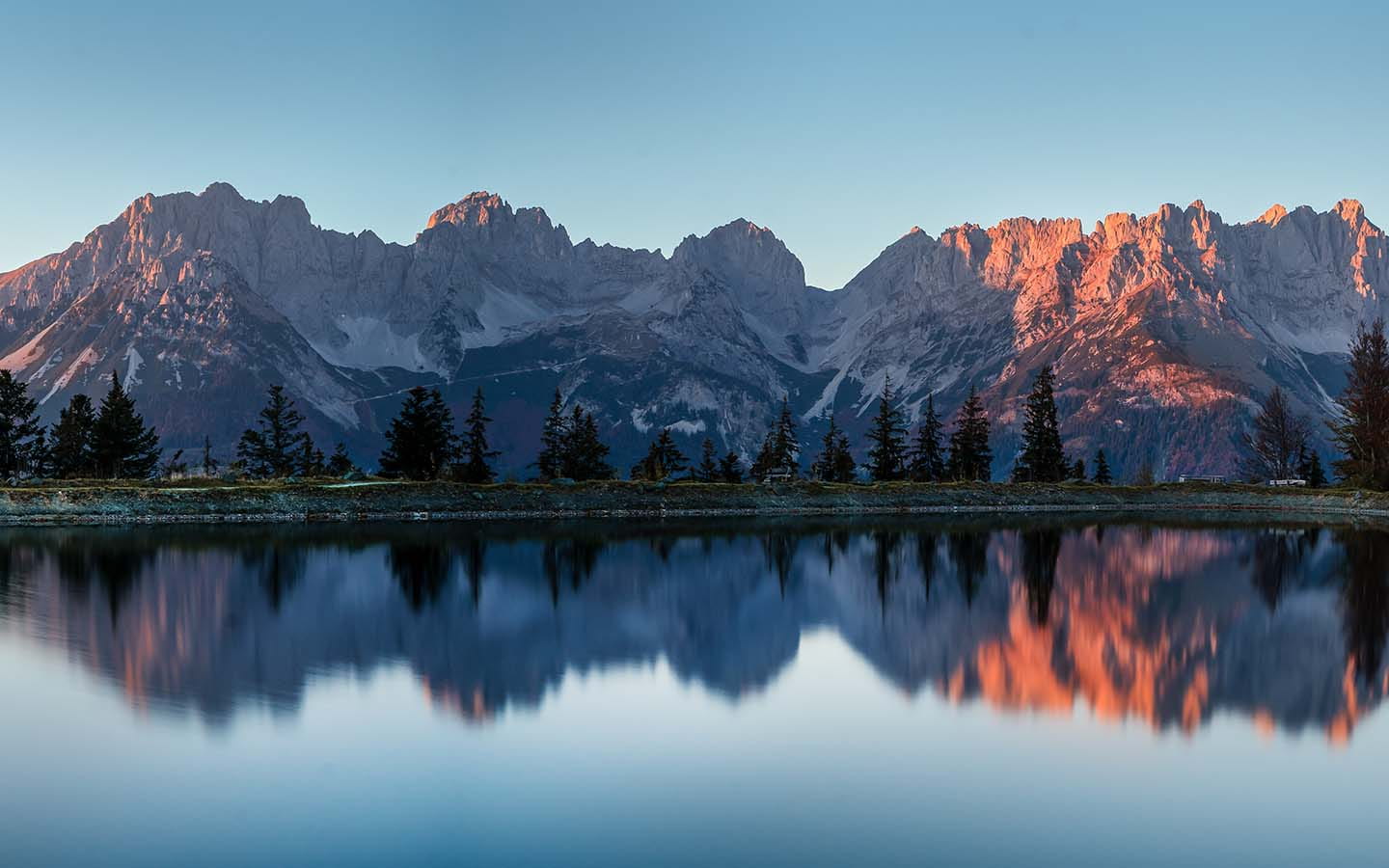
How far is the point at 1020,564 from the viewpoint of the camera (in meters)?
A: 64.2

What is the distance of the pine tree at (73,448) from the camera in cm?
11038

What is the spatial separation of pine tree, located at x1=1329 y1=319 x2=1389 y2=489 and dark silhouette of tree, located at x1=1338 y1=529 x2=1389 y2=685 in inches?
2128

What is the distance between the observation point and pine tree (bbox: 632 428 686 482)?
12965 centimetres

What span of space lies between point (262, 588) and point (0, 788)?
93.4 feet

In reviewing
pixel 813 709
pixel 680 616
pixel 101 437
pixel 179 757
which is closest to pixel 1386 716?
pixel 813 709

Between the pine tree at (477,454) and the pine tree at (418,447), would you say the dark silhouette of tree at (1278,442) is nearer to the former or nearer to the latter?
the pine tree at (477,454)

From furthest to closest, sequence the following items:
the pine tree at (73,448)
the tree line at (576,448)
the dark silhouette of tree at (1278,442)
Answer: the dark silhouette of tree at (1278,442) < the tree line at (576,448) < the pine tree at (73,448)

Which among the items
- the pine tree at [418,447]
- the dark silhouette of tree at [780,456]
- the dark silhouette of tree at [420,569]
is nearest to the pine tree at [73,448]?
the pine tree at [418,447]

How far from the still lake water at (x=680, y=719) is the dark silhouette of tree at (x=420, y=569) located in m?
0.37

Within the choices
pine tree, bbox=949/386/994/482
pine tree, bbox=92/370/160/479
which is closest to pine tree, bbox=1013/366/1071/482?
pine tree, bbox=949/386/994/482

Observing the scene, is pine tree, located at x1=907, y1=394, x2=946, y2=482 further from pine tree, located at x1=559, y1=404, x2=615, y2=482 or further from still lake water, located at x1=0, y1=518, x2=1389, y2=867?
still lake water, located at x1=0, y1=518, x2=1389, y2=867

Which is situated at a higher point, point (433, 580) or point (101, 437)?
point (101, 437)

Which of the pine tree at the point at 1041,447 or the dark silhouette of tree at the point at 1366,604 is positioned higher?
the pine tree at the point at 1041,447

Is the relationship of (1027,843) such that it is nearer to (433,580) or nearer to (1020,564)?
(433,580)
